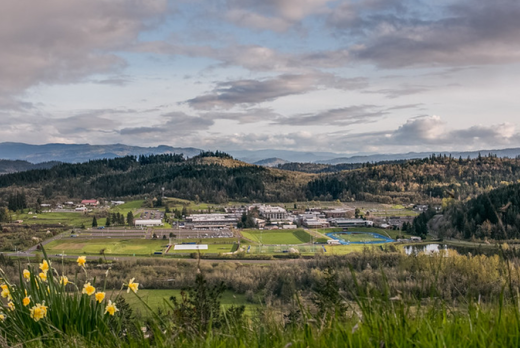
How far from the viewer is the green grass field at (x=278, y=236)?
A: 56.2m

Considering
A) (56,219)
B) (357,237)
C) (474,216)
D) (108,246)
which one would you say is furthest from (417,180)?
(108,246)

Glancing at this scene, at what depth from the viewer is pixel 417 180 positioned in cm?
12100

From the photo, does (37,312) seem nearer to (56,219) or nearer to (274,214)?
(274,214)

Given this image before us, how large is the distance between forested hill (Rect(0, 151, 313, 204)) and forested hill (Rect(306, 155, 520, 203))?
1210cm

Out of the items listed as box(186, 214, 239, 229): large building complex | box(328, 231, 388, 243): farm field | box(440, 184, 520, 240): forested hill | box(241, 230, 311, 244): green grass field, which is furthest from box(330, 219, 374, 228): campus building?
box(186, 214, 239, 229): large building complex

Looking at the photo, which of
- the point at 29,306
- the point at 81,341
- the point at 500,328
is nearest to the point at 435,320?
the point at 500,328

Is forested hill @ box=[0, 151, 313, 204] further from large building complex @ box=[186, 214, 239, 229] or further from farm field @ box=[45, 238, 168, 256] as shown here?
farm field @ box=[45, 238, 168, 256]

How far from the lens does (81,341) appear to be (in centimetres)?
271

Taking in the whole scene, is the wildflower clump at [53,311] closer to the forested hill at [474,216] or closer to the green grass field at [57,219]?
the forested hill at [474,216]

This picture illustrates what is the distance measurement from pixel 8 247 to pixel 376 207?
7505 cm

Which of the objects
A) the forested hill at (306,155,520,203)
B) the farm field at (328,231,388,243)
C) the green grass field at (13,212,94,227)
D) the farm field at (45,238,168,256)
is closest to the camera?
the farm field at (45,238,168,256)

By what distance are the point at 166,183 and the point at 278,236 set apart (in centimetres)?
7108

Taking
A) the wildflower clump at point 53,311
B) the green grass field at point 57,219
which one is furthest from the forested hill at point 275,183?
the wildflower clump at point 53,311

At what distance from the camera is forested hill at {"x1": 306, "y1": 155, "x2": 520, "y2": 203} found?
108 meters
